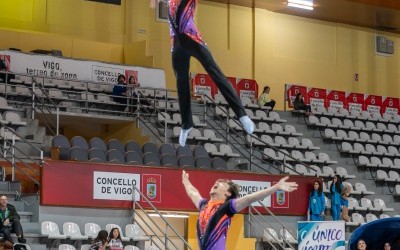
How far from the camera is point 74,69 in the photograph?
23.2 m

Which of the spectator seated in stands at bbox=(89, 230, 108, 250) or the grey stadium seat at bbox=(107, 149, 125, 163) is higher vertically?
the grey stadium seat at bbox=(107, 149, 125, 163)

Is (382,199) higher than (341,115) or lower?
lower

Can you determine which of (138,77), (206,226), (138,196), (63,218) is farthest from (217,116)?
(206,226)

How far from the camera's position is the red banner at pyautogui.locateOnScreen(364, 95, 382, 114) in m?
29.0

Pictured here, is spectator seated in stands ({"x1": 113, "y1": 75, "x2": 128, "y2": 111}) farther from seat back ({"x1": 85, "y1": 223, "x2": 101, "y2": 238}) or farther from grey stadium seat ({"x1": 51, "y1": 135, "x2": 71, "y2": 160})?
seat back ({"x1": 85, "y1": 223, "x2": 101, "y2": 238})

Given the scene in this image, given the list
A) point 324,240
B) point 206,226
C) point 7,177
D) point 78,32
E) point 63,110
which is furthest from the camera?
point 78,32

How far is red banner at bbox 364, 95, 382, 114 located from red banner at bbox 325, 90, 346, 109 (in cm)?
89

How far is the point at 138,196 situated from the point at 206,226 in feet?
30.9

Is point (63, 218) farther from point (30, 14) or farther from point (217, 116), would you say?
point (30, 14)

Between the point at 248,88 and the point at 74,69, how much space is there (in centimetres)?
566

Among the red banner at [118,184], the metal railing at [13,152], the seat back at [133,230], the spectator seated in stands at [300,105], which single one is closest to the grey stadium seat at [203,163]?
the red banner at [118,184]

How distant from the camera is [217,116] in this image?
21.9 meters

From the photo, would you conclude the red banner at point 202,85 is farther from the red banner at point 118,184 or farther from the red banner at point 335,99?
the red banner at point 118,184

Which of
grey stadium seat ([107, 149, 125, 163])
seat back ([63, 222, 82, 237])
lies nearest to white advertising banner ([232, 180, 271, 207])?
grey stadium seat ([107, 149, 125, 163])
